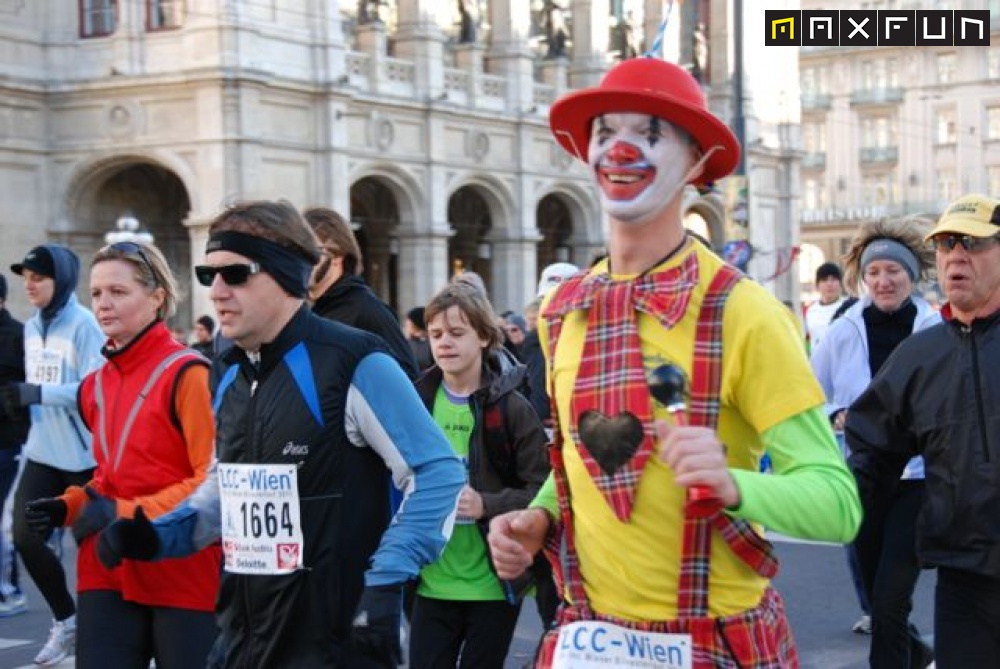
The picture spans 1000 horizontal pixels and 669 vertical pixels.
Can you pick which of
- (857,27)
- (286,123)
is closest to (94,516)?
(286,123)

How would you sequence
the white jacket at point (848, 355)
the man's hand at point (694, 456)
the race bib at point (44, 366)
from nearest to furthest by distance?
the man's hand at point (694, 456) → the white jacket at point (848, 355) → the race bib at point (44, 366)

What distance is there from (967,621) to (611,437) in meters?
2.25

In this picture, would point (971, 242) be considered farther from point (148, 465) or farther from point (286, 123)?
point (286, 123)

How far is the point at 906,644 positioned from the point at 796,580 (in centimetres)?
449

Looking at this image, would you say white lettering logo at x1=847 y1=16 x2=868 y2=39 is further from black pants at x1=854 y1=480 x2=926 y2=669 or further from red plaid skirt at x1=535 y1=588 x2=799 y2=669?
red plaid skirt at x1=535 y1=588 x2=799 y2=669

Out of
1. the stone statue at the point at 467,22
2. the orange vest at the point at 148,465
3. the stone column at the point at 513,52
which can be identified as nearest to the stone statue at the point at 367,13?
the stone statue at the point at 467,22

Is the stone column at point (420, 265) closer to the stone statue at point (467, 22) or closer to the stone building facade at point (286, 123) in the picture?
the stone building facade at point (286, 123)

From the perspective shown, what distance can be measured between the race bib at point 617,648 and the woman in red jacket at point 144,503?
2.00 m

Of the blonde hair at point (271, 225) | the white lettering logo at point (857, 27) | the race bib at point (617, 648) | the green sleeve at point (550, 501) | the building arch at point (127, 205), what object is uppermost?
the white lettering logo at point (857, 27)

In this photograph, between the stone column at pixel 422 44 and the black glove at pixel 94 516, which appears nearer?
the black glove at pixel 94 516

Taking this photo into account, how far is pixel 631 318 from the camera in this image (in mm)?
3361

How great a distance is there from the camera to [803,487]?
122 inches

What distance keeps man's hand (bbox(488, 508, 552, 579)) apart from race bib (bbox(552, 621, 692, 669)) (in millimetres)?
173

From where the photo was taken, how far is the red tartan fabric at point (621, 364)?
330 cm
